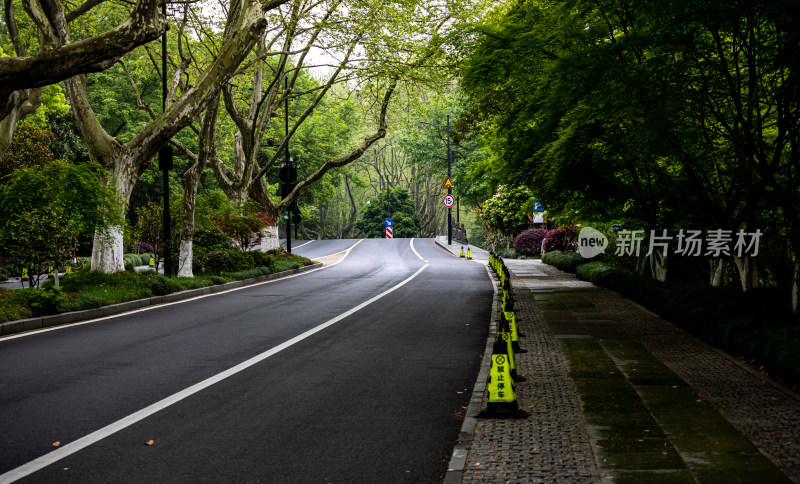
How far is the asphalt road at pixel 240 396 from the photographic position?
5.38 metres

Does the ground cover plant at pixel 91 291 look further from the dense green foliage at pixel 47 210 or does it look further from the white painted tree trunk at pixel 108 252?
the dense green foliage at pixel 47 210

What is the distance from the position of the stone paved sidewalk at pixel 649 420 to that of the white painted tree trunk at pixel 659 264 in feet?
26.7

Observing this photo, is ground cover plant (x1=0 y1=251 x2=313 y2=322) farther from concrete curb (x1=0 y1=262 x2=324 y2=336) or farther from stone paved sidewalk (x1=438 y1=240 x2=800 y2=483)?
stone paved sidewalk (x1=438 y1=240 x2=800 y2=483)

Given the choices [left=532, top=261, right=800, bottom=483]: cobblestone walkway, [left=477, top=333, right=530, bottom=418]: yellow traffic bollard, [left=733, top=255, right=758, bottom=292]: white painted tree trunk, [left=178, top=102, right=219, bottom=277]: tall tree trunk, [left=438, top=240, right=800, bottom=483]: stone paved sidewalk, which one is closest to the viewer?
[left=438, top=240, right=800, bottom=483]: stone paved sidewalk

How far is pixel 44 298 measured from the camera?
45.5ft

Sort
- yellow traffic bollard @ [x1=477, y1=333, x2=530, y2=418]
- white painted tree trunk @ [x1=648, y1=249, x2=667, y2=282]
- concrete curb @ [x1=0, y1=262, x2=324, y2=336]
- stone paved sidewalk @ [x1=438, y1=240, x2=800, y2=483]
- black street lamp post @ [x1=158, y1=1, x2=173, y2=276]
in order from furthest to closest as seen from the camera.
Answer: black street lamp post @ [x1=158, y1=1, x2=173, y2=276], white painted tree trunk @ [x1=648, y1=249, x2=667, y2=282], concrete curb @ [x1=0, y1=262, x2=324, y2=336], yellow traffic bollard @ [x1=477, y1=333, x2=530, y2=418], stone paved sidewalk @ [x1=438, y1=240, x2=800, y2=483]

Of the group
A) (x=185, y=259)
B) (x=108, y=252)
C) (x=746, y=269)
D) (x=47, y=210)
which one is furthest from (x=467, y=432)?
(x=185, y=259)

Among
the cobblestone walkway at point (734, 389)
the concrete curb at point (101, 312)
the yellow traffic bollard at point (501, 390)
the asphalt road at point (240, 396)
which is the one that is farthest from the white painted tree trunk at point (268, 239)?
the yellow traffic bollard at point (501, 390)

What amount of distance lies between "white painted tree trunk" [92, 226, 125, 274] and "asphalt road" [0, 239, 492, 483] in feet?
9.47

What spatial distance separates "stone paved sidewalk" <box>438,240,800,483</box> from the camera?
4.99 m

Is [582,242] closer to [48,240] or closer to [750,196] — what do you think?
[750,196]

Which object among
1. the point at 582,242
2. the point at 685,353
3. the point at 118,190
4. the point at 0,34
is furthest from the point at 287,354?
the point at 0,34

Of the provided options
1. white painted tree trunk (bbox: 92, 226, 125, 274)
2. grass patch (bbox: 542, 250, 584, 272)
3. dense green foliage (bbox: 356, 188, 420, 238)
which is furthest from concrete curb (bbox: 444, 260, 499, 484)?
dense green foliage (bbox: 356, 188, 420, 238)

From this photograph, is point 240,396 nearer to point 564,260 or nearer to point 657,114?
point 657,114
